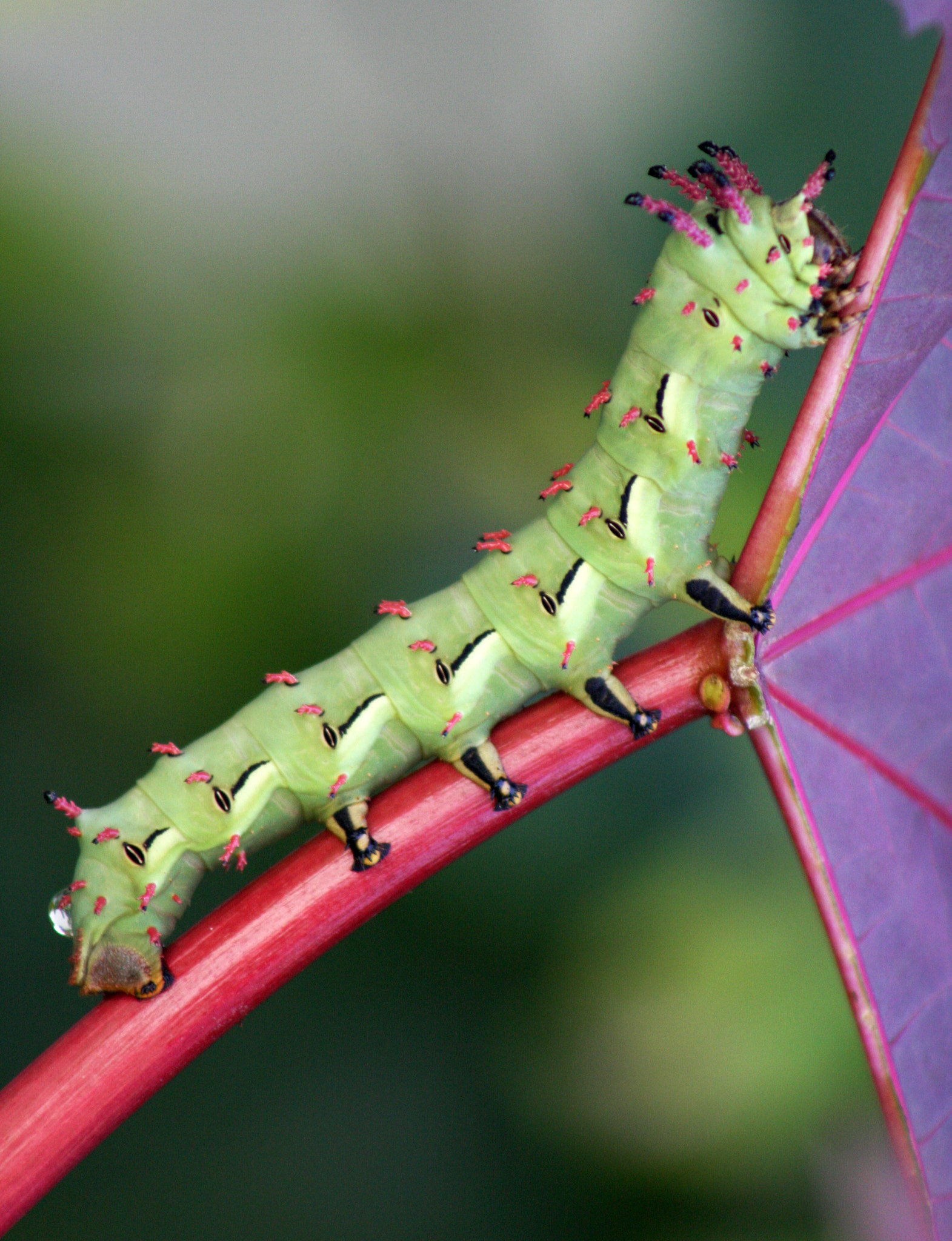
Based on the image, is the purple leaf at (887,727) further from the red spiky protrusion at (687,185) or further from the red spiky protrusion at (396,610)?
the red spiky protrusion at (396,610)

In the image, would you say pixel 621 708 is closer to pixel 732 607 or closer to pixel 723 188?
pixel 732 607

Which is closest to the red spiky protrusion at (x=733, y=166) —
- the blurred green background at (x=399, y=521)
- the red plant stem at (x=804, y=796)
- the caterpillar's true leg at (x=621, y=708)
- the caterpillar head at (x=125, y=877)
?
the red plant stem at (x=804, y=796)

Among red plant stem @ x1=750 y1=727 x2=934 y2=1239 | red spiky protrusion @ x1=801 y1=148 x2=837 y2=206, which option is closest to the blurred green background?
red plant stem @ x1=750 y1=727 x2=934 y2=1239

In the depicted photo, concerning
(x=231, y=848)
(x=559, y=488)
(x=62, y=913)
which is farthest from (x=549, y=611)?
(x=62, y=913)

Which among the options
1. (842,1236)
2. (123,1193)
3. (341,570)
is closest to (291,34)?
(341,570)

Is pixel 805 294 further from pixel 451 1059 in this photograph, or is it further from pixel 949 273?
pixel 451 1059

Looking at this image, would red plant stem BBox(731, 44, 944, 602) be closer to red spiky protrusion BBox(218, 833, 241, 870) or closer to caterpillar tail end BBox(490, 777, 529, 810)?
caterpillar tail end BBox(490, 777, 529, 810)
